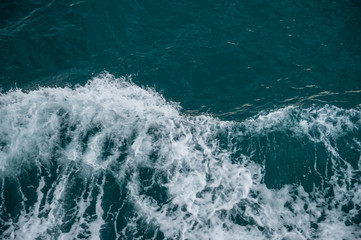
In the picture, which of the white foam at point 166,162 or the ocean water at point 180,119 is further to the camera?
the ocean water at point 180,119

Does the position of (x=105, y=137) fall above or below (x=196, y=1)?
A: below

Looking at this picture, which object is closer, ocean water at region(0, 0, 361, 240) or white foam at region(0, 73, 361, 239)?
white foam at region(0, 73, 361, 239)

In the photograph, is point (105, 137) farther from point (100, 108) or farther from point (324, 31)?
point (324, 31)

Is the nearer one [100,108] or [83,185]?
[83,185]

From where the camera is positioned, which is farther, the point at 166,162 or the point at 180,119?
the point at 180,119

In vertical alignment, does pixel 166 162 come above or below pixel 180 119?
below

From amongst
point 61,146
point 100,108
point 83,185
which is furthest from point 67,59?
point 83,185

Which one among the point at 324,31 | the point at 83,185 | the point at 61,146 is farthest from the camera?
the point at 324,31

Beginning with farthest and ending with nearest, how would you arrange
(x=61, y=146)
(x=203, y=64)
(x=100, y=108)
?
(x=203, y=64), (x=100, y=108), (x=61, y=146)
